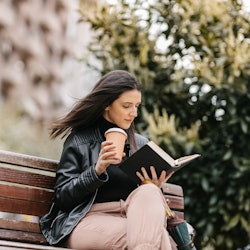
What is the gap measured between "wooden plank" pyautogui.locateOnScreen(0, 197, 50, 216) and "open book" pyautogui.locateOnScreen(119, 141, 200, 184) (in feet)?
1.71

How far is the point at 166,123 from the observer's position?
226 inches

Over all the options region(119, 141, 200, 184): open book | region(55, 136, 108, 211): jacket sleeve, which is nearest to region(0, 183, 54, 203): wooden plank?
region(55, 136, 108, 211): jacket sleeve

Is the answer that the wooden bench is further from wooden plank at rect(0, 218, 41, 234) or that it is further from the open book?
the open book

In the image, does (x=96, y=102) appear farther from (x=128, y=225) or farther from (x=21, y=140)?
(x=21, y=140)

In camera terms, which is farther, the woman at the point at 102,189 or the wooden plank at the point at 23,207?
the wooden plank at the point at 23,207

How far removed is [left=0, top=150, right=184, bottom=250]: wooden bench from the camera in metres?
3.65

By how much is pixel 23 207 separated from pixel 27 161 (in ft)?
0.75

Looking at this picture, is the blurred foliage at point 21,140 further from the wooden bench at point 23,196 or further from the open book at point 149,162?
the open book at point 149,162

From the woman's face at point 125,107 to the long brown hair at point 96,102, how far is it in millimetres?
21

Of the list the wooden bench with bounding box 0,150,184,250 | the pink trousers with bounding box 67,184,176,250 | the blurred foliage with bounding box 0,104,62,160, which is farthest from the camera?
the blurred foliage with bounding box 0,104,62,160

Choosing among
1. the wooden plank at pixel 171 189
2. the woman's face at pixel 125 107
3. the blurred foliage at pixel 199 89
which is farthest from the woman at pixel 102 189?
the blurred foliage at pixel 199 89

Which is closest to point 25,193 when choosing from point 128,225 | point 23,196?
point 23,196

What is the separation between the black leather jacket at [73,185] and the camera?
11.2 feet

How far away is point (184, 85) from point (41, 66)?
10.8 meters
